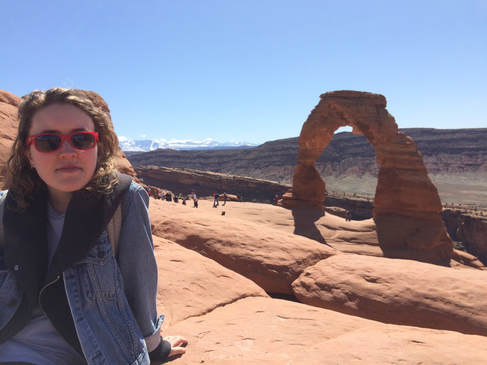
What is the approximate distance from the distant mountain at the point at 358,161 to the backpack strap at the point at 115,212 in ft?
160

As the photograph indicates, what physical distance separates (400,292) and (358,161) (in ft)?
205

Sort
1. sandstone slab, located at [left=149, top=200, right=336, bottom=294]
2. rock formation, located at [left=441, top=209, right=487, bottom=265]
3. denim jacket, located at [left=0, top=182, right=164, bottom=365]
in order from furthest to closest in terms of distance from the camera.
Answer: rock formation, located at [left=441, top=209, right=487, bottom=265], sandstone slab, located at [left=149, top=200, right=336, bottom=294], denim jacket, located at [left=0, top=182, right=164, bottom=365]

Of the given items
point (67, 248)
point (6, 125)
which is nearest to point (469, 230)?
point (6, 125)

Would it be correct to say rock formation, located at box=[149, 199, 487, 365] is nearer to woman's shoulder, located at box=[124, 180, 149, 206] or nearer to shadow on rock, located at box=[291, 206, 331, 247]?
woman's shoulder, located at box=[124, 180, 149, 206]

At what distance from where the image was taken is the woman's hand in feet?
7.52

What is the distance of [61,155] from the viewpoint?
1.61 metres

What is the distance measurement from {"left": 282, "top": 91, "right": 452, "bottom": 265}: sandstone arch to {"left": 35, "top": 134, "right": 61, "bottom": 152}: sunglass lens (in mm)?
14547

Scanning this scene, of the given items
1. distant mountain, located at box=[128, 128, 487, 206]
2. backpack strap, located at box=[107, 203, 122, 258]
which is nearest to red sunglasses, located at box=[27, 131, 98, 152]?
backpack strap, located at box=[107, 203, 122, 258]

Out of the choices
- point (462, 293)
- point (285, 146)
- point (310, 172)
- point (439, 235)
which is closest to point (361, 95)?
point (310, 172)

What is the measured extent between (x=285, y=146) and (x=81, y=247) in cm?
7483

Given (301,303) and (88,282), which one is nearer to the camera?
(88,282)

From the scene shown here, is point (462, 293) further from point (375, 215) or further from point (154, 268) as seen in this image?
point (375, 215)

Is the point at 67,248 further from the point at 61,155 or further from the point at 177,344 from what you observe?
the point at 177,344

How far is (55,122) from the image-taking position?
5.38 ft
